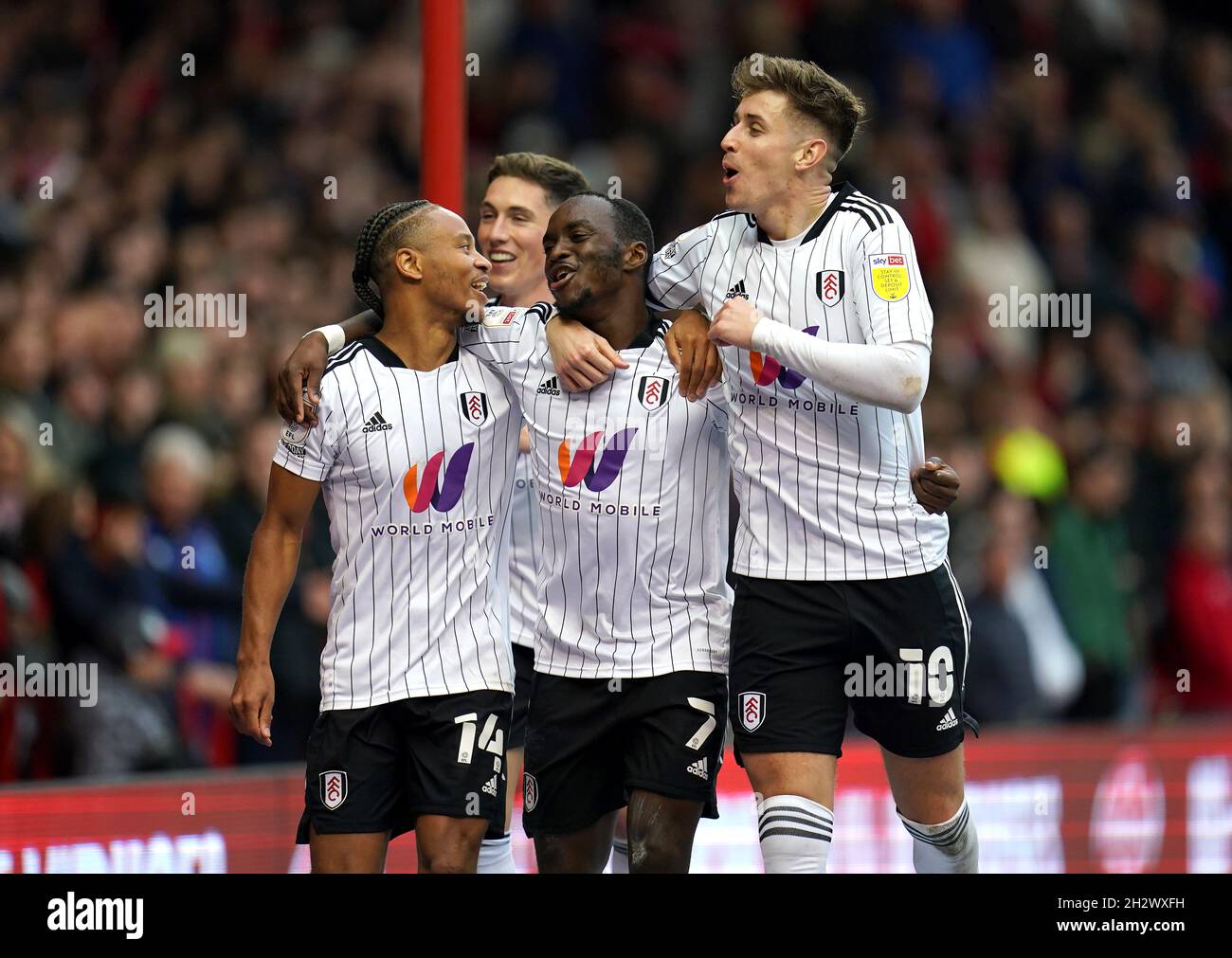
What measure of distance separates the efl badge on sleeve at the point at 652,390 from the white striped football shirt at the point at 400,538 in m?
0.50

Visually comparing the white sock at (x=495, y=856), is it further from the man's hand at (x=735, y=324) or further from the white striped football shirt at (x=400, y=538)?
the man's hand at (x=735, y=324)

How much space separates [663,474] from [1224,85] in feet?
33.8

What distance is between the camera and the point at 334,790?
561 cm

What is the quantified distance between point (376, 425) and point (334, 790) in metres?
1.05

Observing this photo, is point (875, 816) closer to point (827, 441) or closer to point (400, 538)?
→ point (827, 441)

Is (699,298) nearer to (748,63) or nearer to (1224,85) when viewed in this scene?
(748,63)

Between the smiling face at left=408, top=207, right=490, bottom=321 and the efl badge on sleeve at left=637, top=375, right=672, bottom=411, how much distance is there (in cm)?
54

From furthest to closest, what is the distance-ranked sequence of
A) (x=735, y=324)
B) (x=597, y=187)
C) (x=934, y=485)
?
(x=597, y=187)
(x=934, y=485)
(x=735, y=324)

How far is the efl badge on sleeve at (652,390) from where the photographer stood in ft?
19.1

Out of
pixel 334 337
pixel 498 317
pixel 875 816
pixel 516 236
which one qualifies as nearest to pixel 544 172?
pixel 516 236

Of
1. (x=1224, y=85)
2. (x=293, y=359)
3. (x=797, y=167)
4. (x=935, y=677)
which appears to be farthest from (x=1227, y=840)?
(x=1224, y=85)

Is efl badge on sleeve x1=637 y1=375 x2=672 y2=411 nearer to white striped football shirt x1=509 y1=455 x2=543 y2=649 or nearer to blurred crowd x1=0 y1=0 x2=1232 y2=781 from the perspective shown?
white striped football shirt x1=509 y1=455 x2=543 y2=649

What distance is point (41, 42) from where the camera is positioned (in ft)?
37.5
